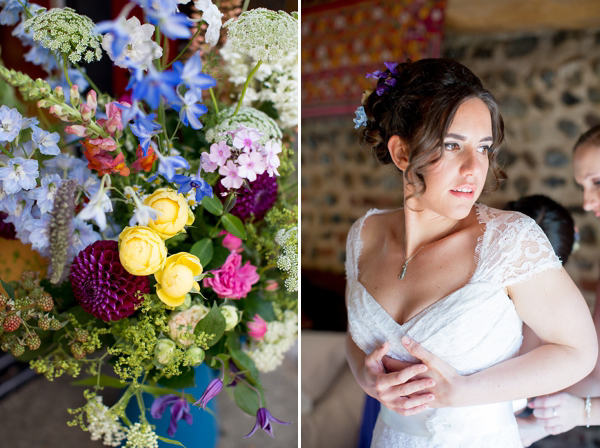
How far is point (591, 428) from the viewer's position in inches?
32.9

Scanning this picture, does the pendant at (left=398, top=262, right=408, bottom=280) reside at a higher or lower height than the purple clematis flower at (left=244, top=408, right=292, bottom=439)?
higher

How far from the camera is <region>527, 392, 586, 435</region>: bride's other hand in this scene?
78 cm

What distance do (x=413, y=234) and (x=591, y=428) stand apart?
51 centimetres

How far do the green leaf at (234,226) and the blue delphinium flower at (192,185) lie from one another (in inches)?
3.4

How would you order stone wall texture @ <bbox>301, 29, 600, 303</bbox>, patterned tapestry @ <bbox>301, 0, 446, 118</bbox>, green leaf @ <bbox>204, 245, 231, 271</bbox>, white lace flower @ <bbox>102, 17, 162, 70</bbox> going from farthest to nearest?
patterned tapestry @ <bbox>301, 0, 446, 118</bbox>
stone wall texture @ <bbox>301, 29, 600, 303</bbox>
green leaf @ <bbox>204, 245, 231, 271</bbox>
white lace flower @ <bbox>102, 17, 162, 70</bbox>

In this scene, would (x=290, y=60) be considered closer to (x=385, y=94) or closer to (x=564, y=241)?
(x=385, y=94)

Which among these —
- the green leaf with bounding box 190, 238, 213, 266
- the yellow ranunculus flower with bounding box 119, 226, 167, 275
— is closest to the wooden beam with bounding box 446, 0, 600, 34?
the green leaf with bounding box 190, 238, 213, 266

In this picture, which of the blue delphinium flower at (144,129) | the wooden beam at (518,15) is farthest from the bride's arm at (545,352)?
the wooden beam at (518,15)

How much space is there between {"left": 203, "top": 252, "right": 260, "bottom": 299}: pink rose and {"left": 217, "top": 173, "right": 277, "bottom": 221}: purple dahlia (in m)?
0.08

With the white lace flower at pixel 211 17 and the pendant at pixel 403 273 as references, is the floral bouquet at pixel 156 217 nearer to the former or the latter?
the white lace flower at pixel 211 17

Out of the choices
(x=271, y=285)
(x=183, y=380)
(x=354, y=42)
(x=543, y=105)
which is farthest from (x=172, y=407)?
(x=354, y=42)

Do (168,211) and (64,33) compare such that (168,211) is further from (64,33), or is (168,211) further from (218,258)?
(64,33)

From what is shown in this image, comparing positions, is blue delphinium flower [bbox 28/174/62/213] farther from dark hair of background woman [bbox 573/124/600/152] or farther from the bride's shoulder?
dark hair of background woman [bbox 573/124/600/152]

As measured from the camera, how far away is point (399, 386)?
30.6 inches
